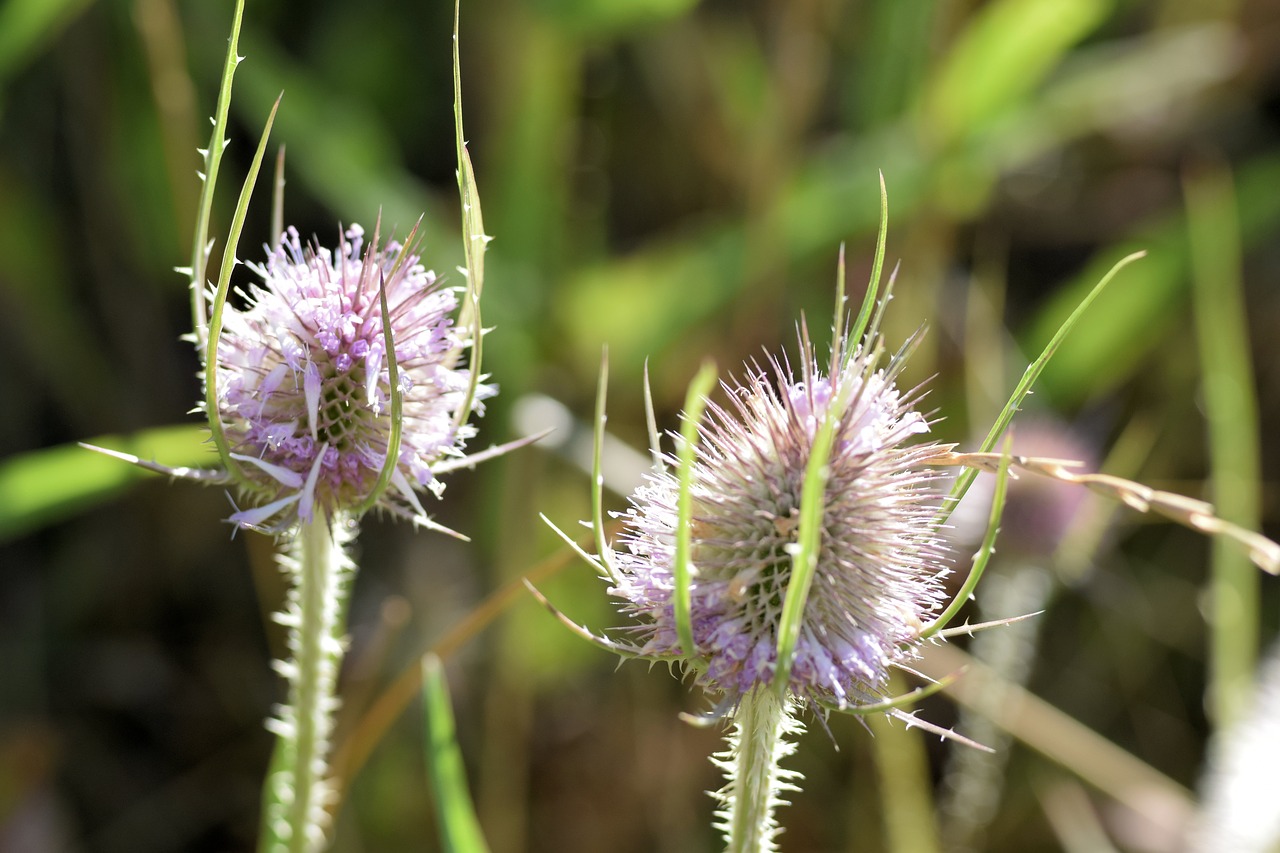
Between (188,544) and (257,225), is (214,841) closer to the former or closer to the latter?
(188,544)

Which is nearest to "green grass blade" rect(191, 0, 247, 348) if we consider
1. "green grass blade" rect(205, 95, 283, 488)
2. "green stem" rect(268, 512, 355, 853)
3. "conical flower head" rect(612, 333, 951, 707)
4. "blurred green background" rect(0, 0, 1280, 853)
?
"green grass blade" rect(205, 95, 283, 488)

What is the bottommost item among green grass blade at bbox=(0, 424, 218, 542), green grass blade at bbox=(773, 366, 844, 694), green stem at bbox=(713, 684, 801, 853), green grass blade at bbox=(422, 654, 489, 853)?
green grass blade at bbox=(422, 654, 489, 853)

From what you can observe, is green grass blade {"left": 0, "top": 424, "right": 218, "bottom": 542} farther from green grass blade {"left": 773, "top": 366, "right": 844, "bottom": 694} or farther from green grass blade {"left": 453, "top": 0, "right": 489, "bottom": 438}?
green grass blade {"left": 773, "top": 366, "right": 844, "bottom": 694}

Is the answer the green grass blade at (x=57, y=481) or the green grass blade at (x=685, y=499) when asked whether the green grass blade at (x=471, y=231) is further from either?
the green grass blade at (x=57, y=481)

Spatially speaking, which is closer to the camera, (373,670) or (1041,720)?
(373,670)

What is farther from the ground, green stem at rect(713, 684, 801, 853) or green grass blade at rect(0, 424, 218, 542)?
green grass blade at rect(0, 424, 218, 542)

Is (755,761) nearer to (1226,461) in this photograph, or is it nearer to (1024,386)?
(1024,386)

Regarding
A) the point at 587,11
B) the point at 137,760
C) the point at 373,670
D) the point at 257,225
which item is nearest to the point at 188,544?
the point at 137,760
